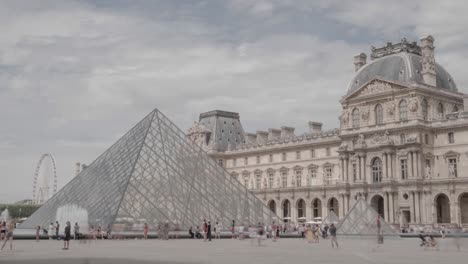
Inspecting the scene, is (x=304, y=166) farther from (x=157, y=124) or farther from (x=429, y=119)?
(x=157, y=124)

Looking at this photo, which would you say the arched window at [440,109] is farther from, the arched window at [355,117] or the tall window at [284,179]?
the tall window at [284,179]

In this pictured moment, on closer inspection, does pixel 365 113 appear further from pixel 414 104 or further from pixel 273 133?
pixel 273 133

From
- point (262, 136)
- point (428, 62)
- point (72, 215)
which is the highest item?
point (428, 62)

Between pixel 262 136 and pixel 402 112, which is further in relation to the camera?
pixel 262 136

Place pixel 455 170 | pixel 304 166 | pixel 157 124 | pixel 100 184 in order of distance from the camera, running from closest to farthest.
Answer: pixel 100 184
pixel 157 124
pixel 455 170
pixel 304 166

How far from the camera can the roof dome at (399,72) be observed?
190 ft

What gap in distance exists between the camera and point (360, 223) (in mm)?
40062

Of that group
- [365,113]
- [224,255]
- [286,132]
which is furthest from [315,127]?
[224,255]

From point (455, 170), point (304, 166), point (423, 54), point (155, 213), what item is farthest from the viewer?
point (304, 166)

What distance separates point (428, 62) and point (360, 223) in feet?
77.9

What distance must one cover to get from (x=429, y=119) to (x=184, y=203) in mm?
30485

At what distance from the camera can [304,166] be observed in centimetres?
6812

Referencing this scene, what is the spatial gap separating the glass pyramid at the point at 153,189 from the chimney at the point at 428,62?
27.5 meters

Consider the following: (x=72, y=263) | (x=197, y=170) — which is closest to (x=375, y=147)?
(x=197, y=170)
